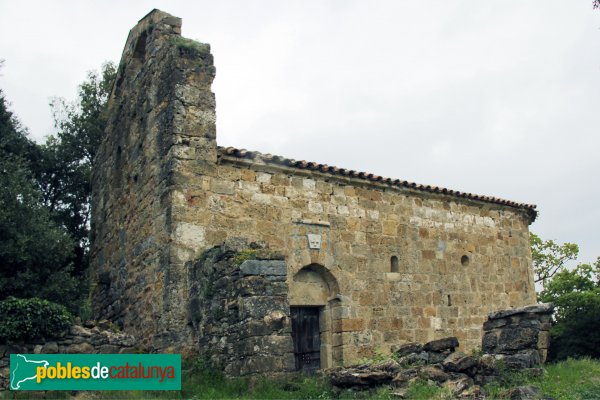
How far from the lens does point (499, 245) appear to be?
17031 mm

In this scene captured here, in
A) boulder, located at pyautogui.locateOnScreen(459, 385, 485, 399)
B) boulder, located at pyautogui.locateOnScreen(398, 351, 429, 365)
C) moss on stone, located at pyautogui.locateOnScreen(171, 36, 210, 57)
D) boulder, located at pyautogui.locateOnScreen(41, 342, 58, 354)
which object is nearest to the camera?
boulder, located at pyautogui.locateOnScreen(459, 385, 485, 399)

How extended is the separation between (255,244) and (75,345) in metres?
3.24

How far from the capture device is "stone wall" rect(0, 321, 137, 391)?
9.56m

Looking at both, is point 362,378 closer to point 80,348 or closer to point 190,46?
point 80,348

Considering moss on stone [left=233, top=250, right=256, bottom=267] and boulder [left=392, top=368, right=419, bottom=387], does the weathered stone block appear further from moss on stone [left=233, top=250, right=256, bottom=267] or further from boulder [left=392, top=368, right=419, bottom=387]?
boulder [left=392, top=368, right=419, bottom=387]

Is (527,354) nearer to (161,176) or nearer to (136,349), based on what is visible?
(136,349)

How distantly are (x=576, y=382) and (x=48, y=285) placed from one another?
10.2 metres

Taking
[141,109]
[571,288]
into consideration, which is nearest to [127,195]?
[141,109]

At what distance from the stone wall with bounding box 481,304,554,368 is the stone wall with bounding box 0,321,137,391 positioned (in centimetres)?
599

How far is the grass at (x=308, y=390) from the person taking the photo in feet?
28.7

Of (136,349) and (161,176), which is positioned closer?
(136,349)

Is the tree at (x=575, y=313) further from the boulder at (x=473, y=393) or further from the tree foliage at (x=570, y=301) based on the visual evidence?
the boulder at (x=473, y=393)

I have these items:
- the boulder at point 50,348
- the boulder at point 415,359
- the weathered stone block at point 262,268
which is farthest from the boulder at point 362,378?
the boulder at point 50,348

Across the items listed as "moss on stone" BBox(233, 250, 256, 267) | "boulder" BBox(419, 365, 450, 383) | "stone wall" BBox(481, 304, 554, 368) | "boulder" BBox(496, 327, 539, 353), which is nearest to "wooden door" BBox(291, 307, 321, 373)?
"moss on stone" BBox(233, 250, 256, 267)
